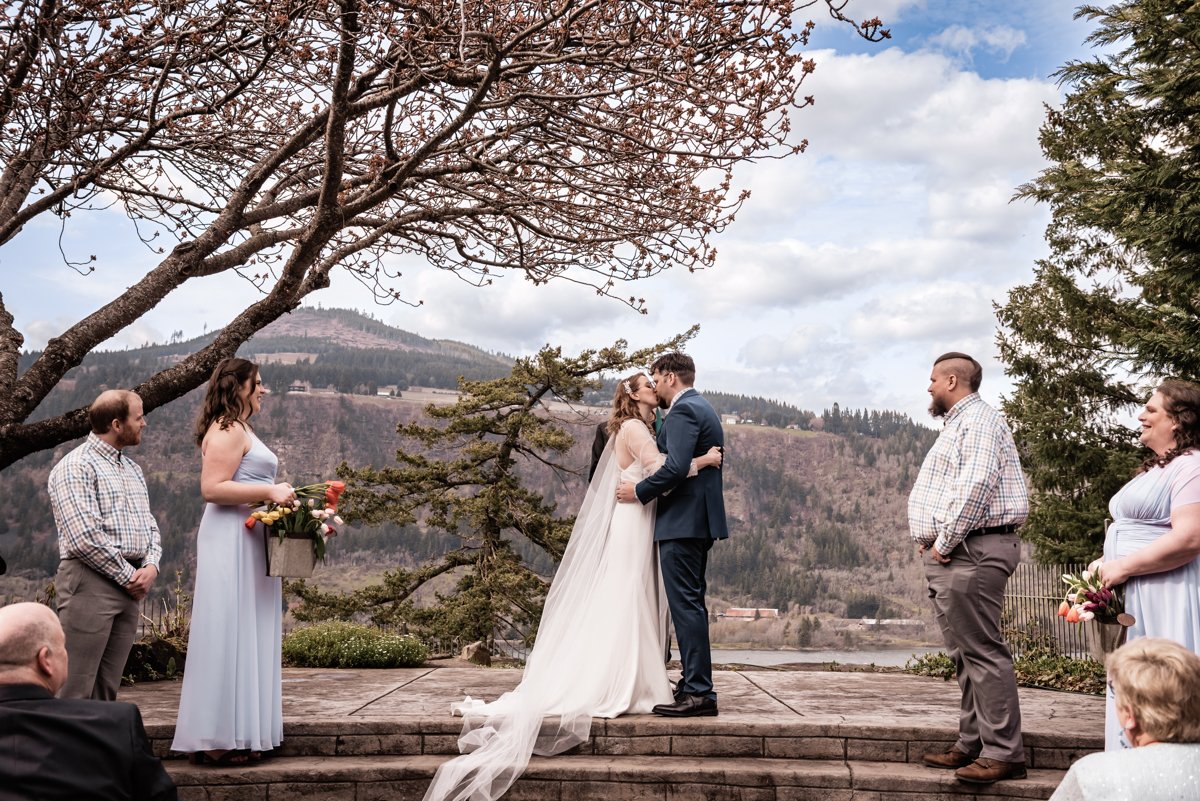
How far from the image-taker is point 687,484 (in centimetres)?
589

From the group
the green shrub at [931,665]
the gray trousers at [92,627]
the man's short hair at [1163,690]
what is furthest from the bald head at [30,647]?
the green shrub at [931,665]

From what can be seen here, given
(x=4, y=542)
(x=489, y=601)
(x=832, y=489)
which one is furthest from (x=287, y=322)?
(x=489, y=601)

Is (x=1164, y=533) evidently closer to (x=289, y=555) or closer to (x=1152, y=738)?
(x=1152, y=738)

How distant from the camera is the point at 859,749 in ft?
18.0

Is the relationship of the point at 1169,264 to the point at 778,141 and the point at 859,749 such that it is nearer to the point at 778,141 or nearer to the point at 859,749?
the point at 778,141

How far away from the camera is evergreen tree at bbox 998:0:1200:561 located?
1270cm

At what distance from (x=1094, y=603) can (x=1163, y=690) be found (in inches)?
72.0

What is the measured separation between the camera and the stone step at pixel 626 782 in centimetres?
497

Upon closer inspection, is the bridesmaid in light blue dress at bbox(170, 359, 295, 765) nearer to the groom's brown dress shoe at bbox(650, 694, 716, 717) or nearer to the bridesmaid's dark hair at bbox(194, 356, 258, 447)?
the bridesmaid's dark hair at bbox(194, 356, 258, 447)

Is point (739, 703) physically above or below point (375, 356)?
below

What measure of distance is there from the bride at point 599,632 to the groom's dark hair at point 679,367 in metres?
0.27

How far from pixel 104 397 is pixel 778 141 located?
552cm

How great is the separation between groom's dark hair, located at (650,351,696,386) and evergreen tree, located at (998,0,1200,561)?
30.7 feet

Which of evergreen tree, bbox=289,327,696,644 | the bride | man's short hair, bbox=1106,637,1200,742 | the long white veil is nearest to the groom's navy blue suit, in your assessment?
the bride
